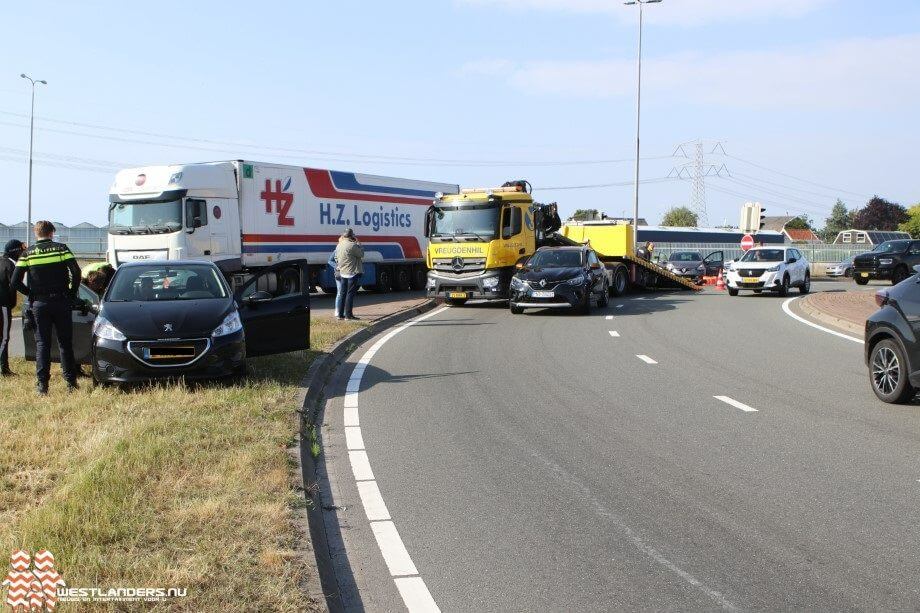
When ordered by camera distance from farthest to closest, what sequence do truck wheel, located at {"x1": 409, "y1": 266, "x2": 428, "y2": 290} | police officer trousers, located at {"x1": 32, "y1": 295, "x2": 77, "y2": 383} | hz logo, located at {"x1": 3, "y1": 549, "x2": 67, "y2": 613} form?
1. truck wheel, located at {"x1": 409, "y1": 266, "x2": 428, "y2": 290}
2. police officer trousers, located at {"x1": 32, "y1": 295, "x2": 77, "y2": 383}
3. hz logo, located at {"x1": 3, "y1": 549, "x2": 67, "y2": 613}

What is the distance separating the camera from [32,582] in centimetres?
430

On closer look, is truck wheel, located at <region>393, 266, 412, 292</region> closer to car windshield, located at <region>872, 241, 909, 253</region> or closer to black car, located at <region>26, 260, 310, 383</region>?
car windshield, located at <region>872, 241, 909, 253</region>

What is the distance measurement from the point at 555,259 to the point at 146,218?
10144mm

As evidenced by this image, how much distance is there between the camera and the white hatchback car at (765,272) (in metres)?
29.4

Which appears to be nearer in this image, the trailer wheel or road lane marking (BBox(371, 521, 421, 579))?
road lane marking (BBox(371, 521, 421, 579))

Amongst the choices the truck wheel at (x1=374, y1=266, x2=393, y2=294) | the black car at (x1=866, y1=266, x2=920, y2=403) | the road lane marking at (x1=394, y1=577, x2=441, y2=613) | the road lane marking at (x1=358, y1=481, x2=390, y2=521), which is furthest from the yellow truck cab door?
the road lane marking at (x1=394, y1=577, x2=441, y2=613)

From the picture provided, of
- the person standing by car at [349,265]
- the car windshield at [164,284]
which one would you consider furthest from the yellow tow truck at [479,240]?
the car windshield at [164,284]

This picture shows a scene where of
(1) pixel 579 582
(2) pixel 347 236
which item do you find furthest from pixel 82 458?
(2) pixel 347 236

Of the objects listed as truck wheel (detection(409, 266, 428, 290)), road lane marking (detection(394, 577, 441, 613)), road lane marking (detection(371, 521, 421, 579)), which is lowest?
road lane marking (detection(394, 577, 441, 613))

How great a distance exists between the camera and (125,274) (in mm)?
11062

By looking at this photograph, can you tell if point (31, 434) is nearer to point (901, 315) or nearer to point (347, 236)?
point (901, 315)

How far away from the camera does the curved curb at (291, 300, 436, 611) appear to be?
464 centimetres

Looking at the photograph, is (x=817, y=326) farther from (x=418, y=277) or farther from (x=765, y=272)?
(x=418, y=277)

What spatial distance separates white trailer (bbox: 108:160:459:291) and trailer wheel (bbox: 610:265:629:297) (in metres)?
7.41
